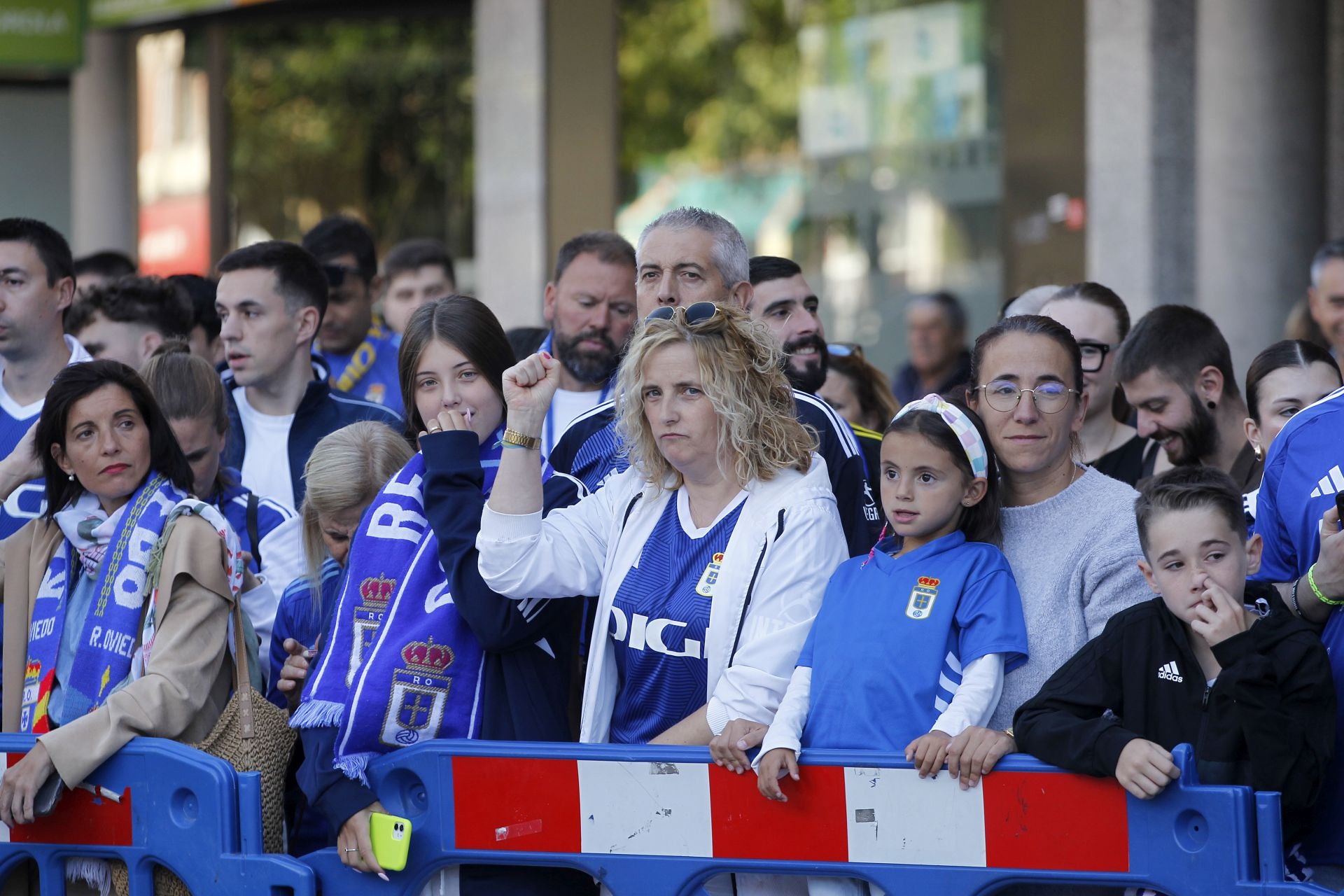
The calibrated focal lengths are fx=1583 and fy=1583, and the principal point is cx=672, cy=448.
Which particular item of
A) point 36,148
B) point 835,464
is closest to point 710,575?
point 835,464

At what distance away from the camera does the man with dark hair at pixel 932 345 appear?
903 cm

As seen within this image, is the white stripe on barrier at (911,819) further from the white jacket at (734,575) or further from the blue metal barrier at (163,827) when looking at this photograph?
the blue metal barrier at (163,827)

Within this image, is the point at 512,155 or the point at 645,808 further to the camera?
the point at 512,155

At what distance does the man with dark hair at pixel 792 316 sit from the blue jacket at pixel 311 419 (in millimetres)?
1359

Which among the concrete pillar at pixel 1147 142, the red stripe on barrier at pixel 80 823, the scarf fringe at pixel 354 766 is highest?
the concrete pillar at pixel 1147 142

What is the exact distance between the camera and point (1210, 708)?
3156mm

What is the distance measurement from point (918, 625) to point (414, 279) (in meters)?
5.00

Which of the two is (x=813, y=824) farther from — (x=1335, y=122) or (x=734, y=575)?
(x=1335, y=122)

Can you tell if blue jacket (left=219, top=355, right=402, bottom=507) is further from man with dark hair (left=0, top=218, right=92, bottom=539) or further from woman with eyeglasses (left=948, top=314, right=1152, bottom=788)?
woman with eyeglasses (left=948, top=314, right=1152, bottom=788)

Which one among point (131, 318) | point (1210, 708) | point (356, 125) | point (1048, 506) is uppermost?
point (356, 125)

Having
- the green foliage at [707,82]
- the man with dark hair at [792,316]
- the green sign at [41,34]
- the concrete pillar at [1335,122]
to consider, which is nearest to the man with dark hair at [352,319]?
the man with dark hair at [792,316]

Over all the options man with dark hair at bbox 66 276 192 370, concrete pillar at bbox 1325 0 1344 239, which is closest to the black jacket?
man with dark hair at bbox 66 276 192 370

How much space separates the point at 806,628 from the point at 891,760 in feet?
1.50

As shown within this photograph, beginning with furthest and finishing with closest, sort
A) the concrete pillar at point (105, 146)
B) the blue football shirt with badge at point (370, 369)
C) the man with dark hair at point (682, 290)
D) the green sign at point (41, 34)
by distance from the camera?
the concrete pillar at point (105, 146) < the green sign at point (41, 34) < the blue football shirt with badge at point (370, 369) < the man with dark hair at point (682, 290)
